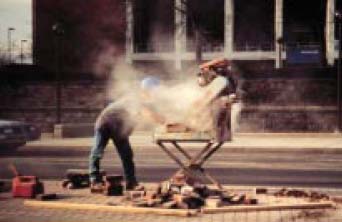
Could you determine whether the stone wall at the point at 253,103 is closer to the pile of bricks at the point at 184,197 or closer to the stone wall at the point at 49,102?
the stone wall at the point at 49,102

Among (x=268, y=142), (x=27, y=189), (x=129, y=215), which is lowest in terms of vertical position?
(x=268, y=142)

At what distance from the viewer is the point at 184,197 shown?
9.73 metres

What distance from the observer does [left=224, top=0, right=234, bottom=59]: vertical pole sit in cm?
4209

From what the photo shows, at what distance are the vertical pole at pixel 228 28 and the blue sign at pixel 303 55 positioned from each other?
145 inches

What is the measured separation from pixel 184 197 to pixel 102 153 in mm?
2309

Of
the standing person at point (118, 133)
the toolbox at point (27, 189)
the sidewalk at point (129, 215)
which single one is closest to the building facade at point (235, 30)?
the standing person at point (118, 133)

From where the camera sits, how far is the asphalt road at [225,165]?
14.1 m

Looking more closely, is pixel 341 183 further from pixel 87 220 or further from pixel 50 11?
pixel 50 11

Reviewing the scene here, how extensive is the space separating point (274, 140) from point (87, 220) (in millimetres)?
17601

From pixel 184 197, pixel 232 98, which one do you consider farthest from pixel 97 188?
pixel 232 98

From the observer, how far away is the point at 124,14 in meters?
41.0

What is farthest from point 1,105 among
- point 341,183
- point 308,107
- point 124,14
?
point 341,183

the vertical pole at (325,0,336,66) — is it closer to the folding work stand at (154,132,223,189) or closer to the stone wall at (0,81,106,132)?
the stone wall at (0,81,106,132)

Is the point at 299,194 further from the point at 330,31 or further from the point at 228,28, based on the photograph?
the point at 228,28
